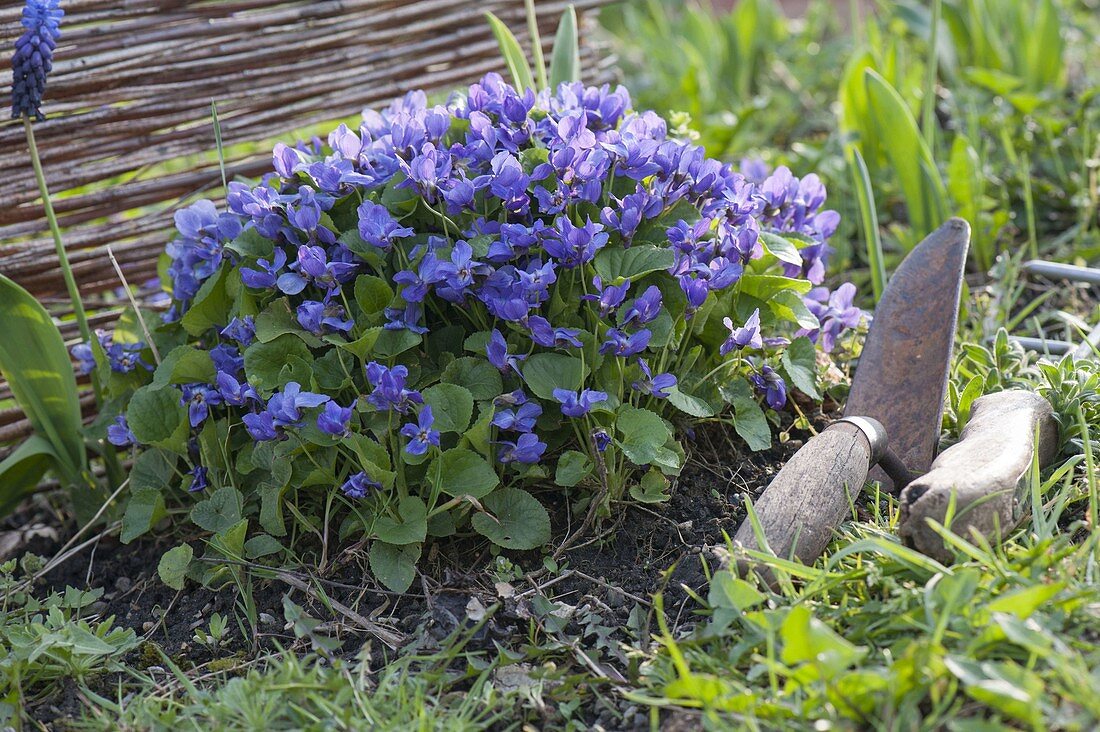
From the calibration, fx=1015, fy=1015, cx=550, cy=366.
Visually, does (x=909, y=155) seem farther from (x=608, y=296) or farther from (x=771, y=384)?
(x=608, y=296)

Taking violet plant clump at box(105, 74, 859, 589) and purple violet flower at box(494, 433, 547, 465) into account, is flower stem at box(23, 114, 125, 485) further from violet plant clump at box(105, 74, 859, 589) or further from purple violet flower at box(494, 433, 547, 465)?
purple violet flower at box(494, 433, 547, 465)

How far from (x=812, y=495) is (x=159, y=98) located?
5.96 ft

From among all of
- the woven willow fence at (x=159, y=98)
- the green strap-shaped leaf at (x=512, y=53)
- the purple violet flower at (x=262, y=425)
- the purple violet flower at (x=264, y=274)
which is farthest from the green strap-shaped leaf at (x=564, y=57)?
the purple violet flower at (x=262, y=425)

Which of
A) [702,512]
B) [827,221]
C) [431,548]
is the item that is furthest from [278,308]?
[827,221]

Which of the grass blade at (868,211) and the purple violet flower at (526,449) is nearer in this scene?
the purple violet flower at (526,449)

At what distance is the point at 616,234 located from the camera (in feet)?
5.90

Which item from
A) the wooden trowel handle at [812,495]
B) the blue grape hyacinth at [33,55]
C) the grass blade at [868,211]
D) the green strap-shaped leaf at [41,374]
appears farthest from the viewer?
the grass blade at [868,211]

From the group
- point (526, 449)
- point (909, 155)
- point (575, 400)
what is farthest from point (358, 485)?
point (909, 155)

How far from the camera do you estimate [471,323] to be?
6.21ft

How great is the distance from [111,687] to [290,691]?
1.33 feet

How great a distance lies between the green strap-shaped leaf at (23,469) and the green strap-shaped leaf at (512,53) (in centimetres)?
125

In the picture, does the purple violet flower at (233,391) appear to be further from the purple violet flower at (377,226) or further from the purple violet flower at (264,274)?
the purple violet flower at (377,226)

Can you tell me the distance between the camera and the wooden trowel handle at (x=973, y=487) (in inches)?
56.3

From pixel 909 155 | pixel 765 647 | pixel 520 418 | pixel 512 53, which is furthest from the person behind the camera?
pixel 909 155
